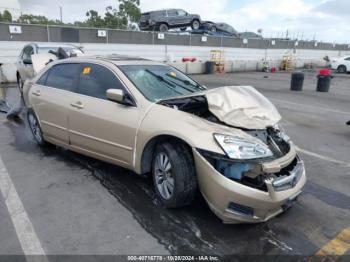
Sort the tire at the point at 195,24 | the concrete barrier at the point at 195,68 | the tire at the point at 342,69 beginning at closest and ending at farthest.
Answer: the concrete barrier at the point at 195,68, the tire at the point at 342,69, the tire at the point at 195,24

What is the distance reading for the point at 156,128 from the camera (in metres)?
3.29

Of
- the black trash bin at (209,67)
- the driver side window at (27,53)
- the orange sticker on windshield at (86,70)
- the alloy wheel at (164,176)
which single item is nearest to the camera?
the alloy wheel at (164,176)

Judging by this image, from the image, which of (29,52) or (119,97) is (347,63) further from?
(119,97)

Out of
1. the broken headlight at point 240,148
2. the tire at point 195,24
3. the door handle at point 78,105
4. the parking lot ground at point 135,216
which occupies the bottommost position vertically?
the parking lot ground at point 135,216

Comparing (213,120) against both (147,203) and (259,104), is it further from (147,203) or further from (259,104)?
(147,203)

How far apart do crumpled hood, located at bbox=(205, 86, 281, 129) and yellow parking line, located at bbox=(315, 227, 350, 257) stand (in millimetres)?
1257

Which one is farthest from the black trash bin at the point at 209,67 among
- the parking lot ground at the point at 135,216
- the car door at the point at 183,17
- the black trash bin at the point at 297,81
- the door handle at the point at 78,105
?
the door handle at the point at 78,105

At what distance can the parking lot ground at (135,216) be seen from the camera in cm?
280

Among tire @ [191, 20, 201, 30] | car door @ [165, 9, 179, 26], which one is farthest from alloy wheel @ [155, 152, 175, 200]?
tire @ [191, 20, 201, 30]

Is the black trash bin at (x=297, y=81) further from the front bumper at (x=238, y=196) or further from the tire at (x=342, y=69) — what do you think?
the tire at (x=342, y=69)

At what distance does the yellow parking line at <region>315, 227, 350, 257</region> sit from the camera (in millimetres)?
2736

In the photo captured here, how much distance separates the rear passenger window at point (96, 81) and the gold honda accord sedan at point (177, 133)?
14 millimetres

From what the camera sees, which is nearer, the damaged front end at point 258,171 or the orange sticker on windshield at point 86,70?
the damaged front end at point 258,171

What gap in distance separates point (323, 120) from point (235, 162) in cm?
634
